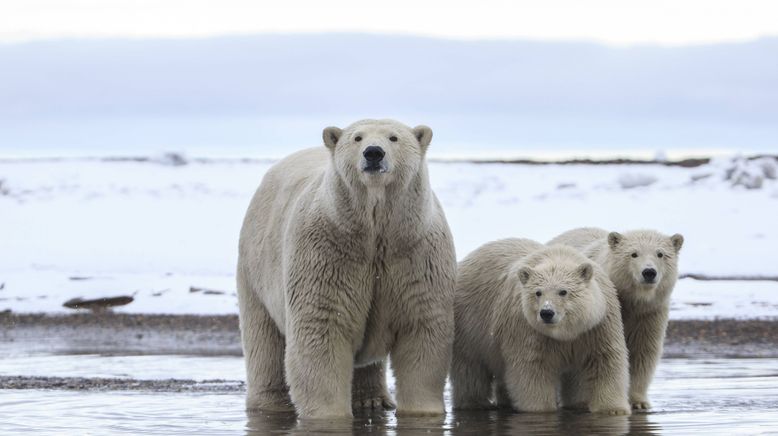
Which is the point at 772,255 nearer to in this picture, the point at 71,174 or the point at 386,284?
the point at 386,284

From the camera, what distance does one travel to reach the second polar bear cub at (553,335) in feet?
36.2

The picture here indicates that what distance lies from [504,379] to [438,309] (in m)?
1.18

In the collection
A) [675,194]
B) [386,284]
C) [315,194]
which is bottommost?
[386,284]

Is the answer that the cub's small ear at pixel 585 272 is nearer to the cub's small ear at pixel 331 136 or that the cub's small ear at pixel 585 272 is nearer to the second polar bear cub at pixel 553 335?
the second polar bear cub at pixel 553 335

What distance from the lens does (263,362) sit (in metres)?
12.1

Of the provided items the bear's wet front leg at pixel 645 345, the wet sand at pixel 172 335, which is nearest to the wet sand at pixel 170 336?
the wet sand at pixel 172 335

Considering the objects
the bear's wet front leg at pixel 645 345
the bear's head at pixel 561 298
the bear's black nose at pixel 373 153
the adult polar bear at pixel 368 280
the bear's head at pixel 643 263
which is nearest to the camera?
the bear's black nose at pixel 373 153

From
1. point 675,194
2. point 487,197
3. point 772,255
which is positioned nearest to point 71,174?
point 487,197

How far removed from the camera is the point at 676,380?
1372 centimetres

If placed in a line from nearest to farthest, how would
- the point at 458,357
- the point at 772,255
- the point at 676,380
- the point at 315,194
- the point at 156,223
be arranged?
the point at 315,194
the point at 458,357
the point at 676,380
the point at 772,255
the point at 156,223

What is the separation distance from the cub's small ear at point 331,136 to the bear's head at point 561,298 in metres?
1.70

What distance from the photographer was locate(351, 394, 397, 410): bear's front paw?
1221 centimetres

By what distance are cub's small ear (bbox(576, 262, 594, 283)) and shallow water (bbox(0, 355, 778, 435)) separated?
98 cm

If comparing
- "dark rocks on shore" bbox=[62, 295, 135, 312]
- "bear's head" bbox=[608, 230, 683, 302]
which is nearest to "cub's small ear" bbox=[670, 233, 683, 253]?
"bear's head" bbox=[608, 230, 683, 302]
